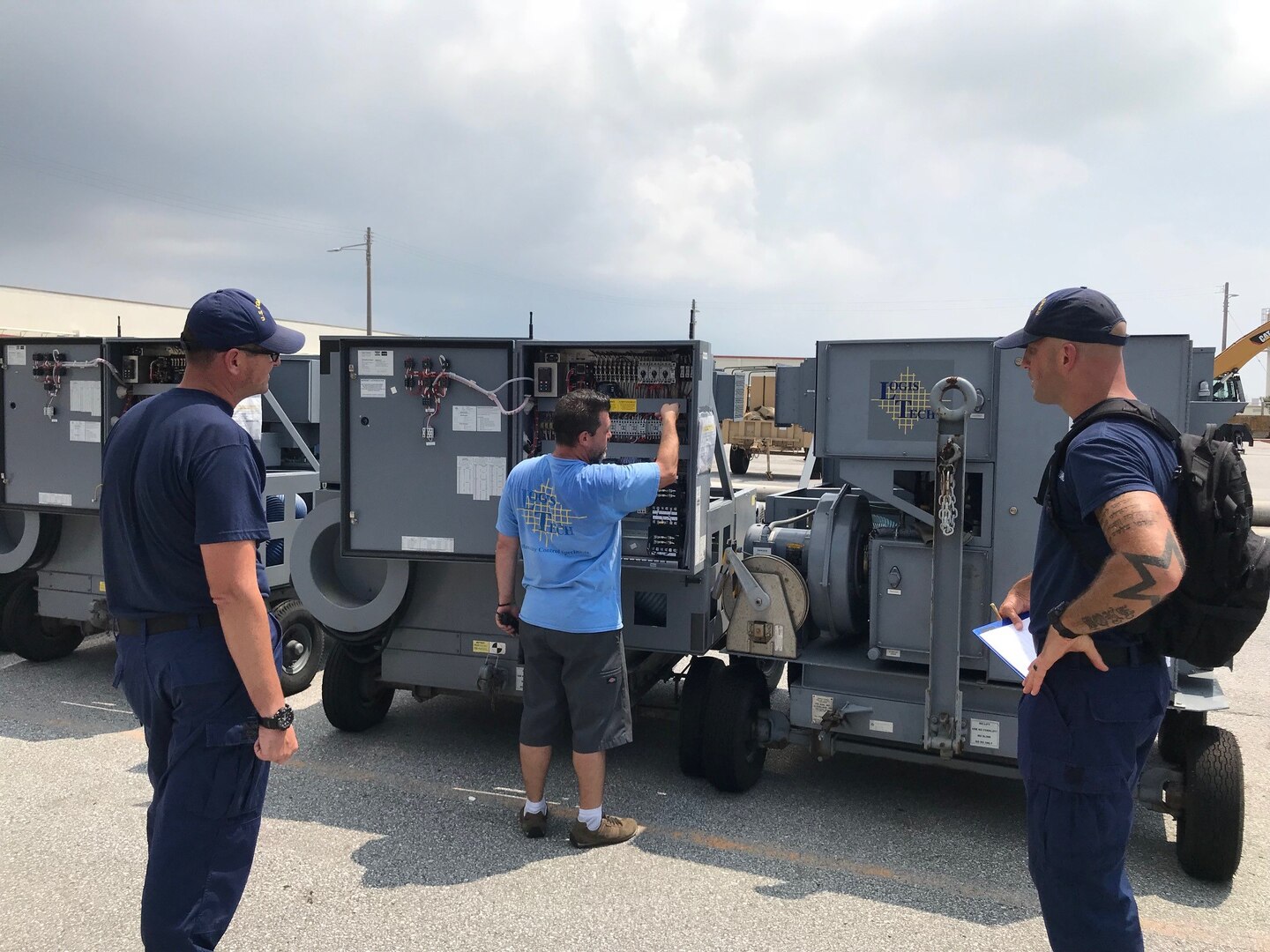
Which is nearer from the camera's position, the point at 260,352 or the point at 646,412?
the point at 260,352

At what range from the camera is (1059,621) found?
227 centimetres

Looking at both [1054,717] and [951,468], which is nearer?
[1054,717]

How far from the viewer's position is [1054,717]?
7.68 ft

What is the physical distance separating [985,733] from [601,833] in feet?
5.70

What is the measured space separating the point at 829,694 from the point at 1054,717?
2.19 meters

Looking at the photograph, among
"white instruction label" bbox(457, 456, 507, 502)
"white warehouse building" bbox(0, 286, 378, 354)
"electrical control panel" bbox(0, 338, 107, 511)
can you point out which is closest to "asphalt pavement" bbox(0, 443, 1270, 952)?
"white instruction label" bbox(457, 456, 507, 502)

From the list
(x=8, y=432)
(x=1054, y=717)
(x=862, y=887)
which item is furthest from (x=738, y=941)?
(x=8, y=432)

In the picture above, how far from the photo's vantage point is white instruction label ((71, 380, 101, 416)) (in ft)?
20.5

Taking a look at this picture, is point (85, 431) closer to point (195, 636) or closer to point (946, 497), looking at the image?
point (195, 636)

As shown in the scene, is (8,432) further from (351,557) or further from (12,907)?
(12,907)

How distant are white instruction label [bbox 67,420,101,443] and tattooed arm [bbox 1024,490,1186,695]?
20.0 ft

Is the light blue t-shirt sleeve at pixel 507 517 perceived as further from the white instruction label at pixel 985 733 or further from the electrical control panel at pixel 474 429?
the white instruction label at pixel 985 733

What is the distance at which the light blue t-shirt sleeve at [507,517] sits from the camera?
4148 millimetres

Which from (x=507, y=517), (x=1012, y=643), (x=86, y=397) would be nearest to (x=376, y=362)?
(x=507, y=517)
